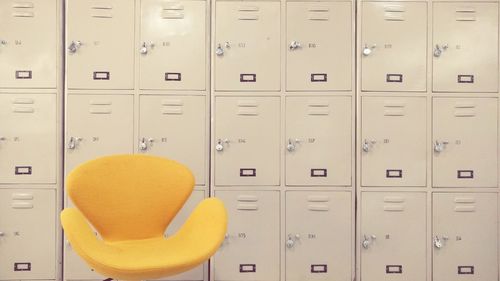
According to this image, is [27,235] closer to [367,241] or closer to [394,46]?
[367,241]

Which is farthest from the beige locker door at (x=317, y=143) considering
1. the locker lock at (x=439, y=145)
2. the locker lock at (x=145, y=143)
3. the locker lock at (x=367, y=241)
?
the locker lock at (x=145, y=143)

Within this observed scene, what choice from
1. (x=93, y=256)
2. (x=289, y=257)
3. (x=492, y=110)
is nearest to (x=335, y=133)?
(x=289, y=257)

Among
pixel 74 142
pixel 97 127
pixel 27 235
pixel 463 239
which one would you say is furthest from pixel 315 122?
pixel 27 235

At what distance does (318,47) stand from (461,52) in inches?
38.8

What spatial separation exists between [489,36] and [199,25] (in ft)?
6.55

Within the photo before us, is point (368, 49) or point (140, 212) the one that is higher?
point (368, 49)

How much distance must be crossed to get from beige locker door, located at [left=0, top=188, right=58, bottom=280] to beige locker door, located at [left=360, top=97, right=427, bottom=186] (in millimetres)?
2144

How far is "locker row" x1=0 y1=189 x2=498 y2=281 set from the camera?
2.96 meters

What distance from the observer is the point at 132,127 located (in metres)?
2.95

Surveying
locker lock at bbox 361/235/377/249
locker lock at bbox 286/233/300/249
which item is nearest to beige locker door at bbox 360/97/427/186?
locker lock at bbox 361/235/377/249

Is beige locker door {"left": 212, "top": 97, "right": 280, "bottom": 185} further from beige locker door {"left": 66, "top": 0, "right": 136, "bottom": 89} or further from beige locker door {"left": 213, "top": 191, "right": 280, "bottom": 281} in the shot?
beige locker door {"left": 66, "top": 0, "right": 136, "bottom": 89}

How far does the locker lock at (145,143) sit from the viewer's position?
2936 mm

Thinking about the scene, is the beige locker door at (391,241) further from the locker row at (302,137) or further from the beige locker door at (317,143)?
the beige locker door at (317,143)

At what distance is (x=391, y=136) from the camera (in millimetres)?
2979
